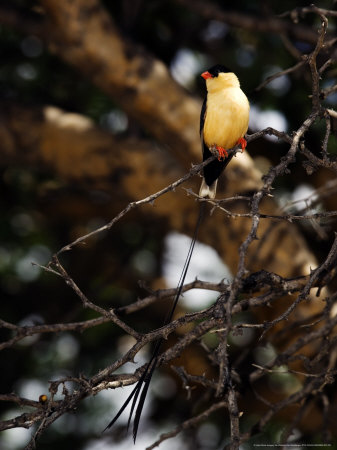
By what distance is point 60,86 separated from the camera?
14.2ft

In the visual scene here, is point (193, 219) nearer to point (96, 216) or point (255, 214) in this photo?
point (96, 216)

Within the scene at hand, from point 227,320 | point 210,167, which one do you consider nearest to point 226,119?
point 210,167

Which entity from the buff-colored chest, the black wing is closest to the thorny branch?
the buff-colored chest

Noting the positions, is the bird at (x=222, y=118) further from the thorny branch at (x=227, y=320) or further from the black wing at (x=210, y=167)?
the thorny branch at (x=227, y=320)

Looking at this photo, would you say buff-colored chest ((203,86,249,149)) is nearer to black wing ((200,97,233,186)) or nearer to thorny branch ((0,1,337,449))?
black wing ((200,97,233,186))

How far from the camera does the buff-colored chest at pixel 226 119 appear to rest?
245cm

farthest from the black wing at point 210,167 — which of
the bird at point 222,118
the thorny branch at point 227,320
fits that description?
the thorny branch at point 227,320

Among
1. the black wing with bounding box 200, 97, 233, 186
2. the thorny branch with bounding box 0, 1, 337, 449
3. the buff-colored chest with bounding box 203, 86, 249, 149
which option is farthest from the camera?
the black wing with bounding box 200, 97, 233, 186

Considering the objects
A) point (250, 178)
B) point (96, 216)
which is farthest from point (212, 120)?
point (96, 216)

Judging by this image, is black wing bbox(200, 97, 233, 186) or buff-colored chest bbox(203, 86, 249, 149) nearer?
buff-colored chest bbox(203, 86, 249, 149)

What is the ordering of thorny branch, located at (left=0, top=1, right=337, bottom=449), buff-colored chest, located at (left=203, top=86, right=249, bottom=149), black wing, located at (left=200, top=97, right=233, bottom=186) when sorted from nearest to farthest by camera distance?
1. thorny branch, located at (left=0, top=1, right=337, bottom=449)
2. buff-colored chest, located at (left=203, top=86, right=249, bottom=149)
3. black wing, located at (left=200, top=97, right=233, bottom=186)

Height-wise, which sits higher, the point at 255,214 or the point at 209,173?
the point at 209,173

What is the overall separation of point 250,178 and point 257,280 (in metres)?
1.37

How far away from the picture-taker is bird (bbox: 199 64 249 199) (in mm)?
2457
